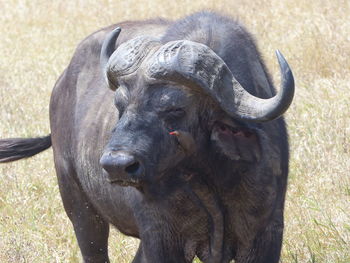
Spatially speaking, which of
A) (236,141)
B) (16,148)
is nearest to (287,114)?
(16,148)

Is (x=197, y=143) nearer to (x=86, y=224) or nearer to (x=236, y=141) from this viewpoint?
(x=236, y=141)

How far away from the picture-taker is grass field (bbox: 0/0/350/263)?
6.36m

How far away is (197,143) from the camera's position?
4.38 m

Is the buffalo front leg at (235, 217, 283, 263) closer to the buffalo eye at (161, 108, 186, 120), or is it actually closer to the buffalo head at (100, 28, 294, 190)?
the buffalo head at (100, 28, 294, 190)

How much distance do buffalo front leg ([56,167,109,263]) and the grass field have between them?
0.25 metres

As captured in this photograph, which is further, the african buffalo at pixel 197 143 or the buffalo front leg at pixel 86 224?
the buffalo front leg at pixel 86 224

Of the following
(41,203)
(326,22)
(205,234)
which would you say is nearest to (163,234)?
(205,234)

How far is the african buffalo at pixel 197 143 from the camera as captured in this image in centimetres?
418

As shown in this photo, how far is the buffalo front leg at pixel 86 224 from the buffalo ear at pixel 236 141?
1942 millimetres

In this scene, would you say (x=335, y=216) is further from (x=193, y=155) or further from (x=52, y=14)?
(x=52, y=14)

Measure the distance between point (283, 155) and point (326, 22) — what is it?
6644 millimetres

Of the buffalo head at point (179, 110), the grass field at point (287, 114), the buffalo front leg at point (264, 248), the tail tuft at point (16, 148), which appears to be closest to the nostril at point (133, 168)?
the buffalo head at point (179, 110)

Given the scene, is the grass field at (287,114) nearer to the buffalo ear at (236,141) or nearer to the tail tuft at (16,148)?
the tail tuft at (16,148)

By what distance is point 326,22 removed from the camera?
11023 mm
